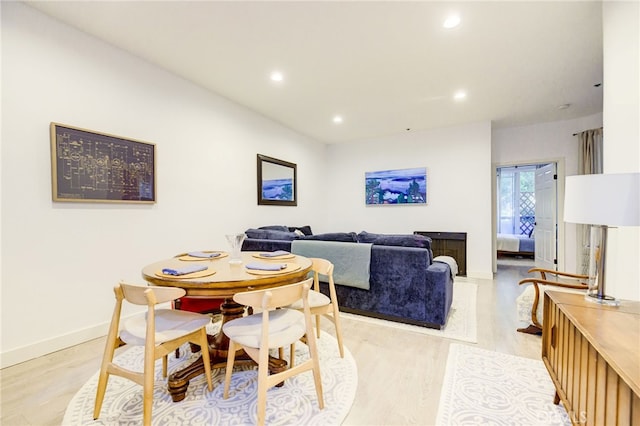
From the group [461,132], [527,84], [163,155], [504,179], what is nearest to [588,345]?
[527,84]

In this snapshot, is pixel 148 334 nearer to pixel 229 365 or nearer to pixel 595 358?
pixel 229 365

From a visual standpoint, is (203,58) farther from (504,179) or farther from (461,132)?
(504,179)

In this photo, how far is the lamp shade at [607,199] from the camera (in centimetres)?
131

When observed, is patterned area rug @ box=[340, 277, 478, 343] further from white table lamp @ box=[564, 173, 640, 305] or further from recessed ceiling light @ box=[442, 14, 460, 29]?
recessed ceiling light @ box=[442, 14, 460, 29]

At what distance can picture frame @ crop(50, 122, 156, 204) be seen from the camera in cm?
228

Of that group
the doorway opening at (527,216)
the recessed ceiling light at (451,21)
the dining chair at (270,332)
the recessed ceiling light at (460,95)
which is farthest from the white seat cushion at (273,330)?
the doorway opening at (527,216)

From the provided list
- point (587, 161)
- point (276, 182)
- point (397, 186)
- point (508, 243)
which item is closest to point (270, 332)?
point (276, 182)

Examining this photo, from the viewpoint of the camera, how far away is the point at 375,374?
1.92m

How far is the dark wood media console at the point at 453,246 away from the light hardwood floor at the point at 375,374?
1.99 metres

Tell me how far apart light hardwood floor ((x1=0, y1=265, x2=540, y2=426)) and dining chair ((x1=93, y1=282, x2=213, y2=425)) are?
1.41ft

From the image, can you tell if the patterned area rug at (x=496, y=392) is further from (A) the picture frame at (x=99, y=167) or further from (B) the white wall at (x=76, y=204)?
(A) the picture frame at (x=99, y=167)

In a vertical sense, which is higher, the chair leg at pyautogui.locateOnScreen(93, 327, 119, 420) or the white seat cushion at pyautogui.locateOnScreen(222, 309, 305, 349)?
the white seat cushion at pyautogui.locateOnScreen(222, 309, 305, 349)

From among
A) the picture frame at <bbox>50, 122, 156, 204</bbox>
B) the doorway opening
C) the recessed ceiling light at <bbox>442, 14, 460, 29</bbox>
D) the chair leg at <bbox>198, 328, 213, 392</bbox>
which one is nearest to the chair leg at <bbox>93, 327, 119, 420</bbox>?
the chair leg at <bbox>198, 328, 213, 392</bbox>

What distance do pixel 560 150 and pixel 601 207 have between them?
14.9 ft
